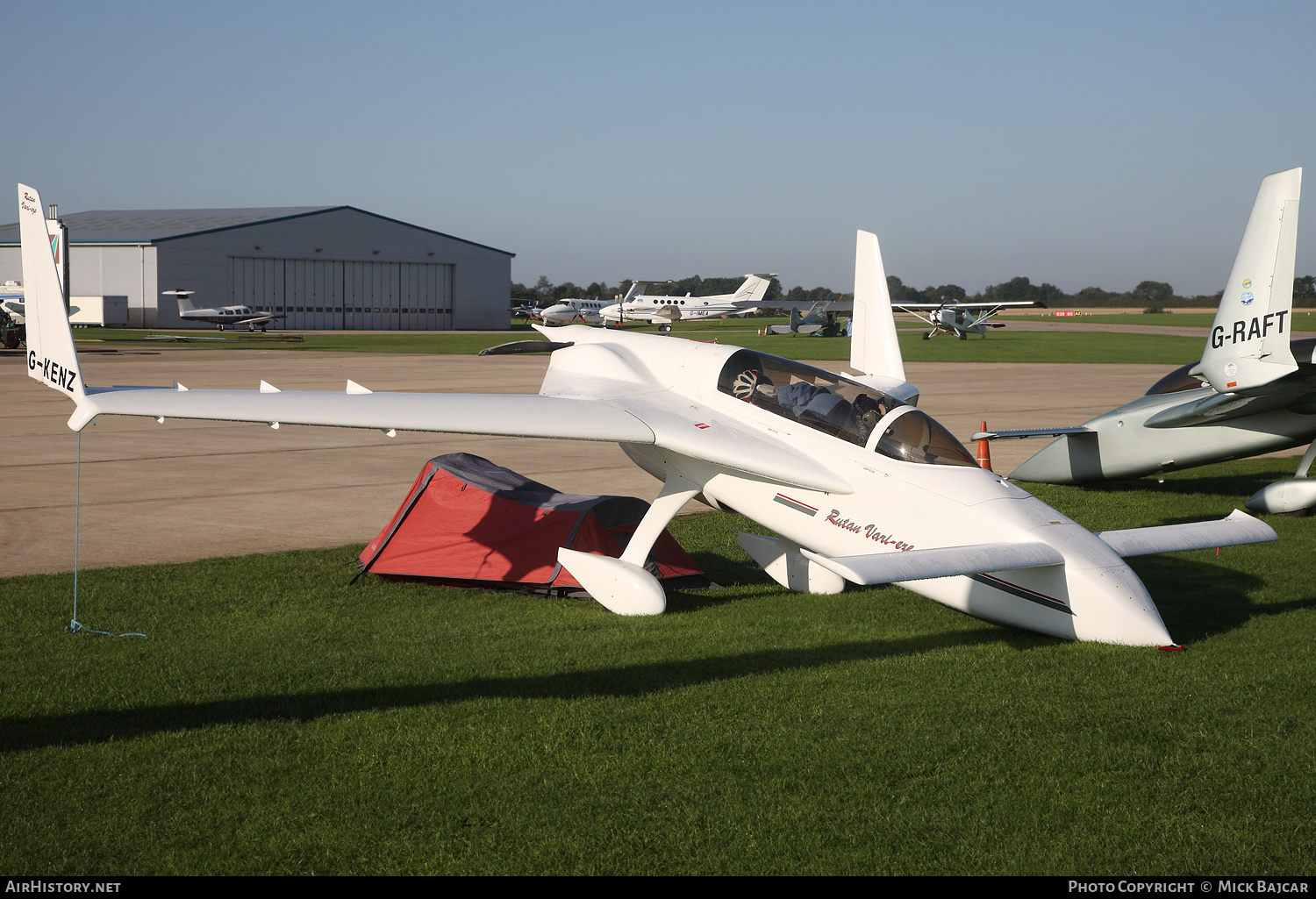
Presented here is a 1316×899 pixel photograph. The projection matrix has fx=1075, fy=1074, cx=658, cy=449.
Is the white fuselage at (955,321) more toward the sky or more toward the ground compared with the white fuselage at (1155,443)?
more toward the sky

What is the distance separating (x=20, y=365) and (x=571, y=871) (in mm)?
36847

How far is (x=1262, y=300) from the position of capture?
983cm

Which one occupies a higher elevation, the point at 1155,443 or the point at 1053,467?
the point at 1155,443

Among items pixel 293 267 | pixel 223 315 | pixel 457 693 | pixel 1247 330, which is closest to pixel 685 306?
pixel 293 267

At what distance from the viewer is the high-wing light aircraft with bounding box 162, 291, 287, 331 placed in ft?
222

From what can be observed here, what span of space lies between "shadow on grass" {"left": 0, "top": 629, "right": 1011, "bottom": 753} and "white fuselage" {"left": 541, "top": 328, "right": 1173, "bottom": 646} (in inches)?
17.6

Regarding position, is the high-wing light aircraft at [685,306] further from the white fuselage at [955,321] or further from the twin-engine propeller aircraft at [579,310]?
the white fuselage at [955,321]

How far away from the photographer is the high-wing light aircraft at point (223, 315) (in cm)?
6762

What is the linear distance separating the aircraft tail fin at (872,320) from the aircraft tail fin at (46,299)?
742cm

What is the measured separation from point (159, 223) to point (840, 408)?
286 feet

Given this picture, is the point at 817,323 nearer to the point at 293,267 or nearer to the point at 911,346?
the point at 911,346

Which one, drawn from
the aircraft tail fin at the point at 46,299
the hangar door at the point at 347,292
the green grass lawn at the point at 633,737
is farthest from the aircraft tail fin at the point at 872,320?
the hangar door at the point at 347,292

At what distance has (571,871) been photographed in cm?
425

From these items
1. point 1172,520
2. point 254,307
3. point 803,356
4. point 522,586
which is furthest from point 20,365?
point 254,307
